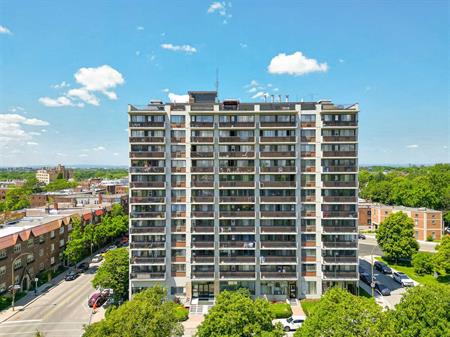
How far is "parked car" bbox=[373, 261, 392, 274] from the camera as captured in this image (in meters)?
68.5

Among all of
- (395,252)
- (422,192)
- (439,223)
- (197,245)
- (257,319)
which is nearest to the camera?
(257,319)

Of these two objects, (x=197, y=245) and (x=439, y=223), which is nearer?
(x=197, y=245)

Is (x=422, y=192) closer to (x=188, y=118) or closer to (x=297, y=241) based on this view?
(x=297, y=241)

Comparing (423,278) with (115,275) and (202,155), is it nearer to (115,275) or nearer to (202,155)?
(202,155)

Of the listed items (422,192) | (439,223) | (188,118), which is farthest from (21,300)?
(422,192)

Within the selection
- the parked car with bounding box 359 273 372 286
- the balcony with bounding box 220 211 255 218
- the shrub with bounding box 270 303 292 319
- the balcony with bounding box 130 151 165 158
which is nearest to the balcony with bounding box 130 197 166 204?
the balcony with bounding box 130 151 165 158

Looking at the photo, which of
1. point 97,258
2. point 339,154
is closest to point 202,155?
point 339,154

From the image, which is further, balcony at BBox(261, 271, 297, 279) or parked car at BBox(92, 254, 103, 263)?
parked car at BBox(92, 254, 103, 263)

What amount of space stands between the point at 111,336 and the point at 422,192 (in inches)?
4787

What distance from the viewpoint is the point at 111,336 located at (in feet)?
100

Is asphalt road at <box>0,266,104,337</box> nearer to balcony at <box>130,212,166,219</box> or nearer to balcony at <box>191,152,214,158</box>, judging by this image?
balcony at <box>130,212,166,219</box>

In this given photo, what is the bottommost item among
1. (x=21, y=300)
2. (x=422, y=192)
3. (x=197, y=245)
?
(x=21, y=300)

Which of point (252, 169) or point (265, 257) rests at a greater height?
point (252, 169)

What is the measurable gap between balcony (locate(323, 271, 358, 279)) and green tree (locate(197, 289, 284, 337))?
80.7 ft
